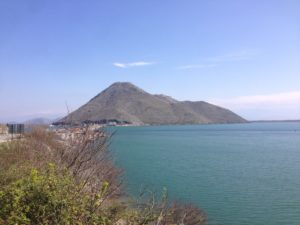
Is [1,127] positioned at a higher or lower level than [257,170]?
higher

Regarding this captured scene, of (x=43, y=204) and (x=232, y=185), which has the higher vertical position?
(x=43, y=204)

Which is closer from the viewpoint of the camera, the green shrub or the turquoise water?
A: the green shrub

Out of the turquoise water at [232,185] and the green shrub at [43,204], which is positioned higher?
the green shrub at [43,204]

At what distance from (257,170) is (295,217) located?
2301 cm

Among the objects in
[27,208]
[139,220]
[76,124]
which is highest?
[76,124]

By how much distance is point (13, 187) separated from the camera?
812cm

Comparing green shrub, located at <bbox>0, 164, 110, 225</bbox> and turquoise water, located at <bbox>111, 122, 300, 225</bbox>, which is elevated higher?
green shrub, located at <bbox>0, 164, 110, 225</bbox>

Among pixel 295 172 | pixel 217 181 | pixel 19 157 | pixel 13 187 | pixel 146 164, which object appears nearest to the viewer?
pixel 13 187

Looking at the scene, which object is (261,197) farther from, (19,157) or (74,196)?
(74,196)

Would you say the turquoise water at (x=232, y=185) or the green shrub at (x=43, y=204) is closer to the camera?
the green shrub at (x=43, y=204)

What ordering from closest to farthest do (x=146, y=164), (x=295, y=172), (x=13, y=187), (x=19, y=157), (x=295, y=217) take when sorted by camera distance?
(x=13, y=187) → (x=19, y=157) → (x=295, y=217) → (x=295, y=172) → (x=146, y=164)

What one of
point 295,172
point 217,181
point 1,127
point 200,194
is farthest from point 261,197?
point 1,127

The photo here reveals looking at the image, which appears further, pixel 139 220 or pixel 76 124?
pixel 76 124

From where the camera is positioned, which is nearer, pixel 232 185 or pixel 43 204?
pixel 43 204
